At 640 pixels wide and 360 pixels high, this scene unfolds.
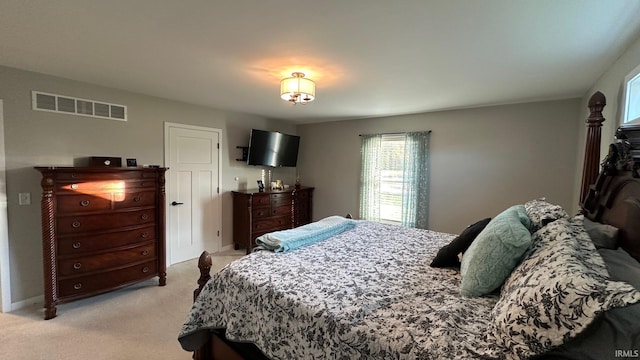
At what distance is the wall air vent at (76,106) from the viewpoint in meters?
2.84

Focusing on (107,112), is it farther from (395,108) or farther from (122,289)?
(395,108)

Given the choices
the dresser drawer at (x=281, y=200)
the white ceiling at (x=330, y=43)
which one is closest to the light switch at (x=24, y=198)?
the white ceiling at (x=330, y=43)

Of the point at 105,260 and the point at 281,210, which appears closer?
the point at 105,260

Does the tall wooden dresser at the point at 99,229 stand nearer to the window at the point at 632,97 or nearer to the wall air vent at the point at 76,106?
the wall air vent at the point at 76,106

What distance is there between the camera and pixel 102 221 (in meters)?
2.89

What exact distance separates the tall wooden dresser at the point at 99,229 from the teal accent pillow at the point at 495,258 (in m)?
3.38

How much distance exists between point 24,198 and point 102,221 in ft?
2.45

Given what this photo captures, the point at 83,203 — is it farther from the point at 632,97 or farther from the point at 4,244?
the point at 632,97

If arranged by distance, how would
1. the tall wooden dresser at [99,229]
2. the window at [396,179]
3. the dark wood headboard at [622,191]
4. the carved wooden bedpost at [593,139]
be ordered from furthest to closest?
1. the window at [396,179]
2. the tall wooden dresser at [99,229]
3. the carved wooden bedpost at [593,139]
4. the dark wood headboard at [622,191]

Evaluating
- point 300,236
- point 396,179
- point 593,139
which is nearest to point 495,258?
point 593,139

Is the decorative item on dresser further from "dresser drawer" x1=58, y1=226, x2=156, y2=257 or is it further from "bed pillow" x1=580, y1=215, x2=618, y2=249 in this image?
"bed pillow" x1=580, y1=215, x2=618, y2=249

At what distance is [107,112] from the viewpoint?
329cm

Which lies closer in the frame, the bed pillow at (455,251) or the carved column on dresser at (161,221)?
the bed pillow at (455,251)

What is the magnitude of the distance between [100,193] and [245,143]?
2405mm
